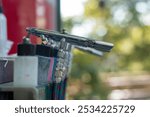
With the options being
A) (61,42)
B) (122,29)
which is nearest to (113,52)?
(122,29)

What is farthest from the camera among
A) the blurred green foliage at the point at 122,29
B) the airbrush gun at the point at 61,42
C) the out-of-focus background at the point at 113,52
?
the blurred green foliage at the point at 122,29

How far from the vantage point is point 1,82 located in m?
0.77

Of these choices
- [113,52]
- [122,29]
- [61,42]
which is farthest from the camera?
[122,29]

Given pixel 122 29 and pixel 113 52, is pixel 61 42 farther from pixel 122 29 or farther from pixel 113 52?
pixel 122 29

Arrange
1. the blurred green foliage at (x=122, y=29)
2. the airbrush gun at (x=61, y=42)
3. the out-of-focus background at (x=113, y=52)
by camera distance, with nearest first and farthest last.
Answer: the airbrush gun at (x=61, y=42) → the out-of-focus background at (x=113, y=52) → the blurred green foliage at (x=122, y=29)

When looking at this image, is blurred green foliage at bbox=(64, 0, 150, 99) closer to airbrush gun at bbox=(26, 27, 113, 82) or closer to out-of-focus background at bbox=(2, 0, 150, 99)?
out-of-focus background at bbox=(2, 0, 150, 99)

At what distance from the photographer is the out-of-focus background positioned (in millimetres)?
4074

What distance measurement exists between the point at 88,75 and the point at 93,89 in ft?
0.56

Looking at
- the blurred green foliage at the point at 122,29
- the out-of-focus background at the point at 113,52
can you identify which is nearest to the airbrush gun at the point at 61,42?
the out-of-focus background at the point at 113,52

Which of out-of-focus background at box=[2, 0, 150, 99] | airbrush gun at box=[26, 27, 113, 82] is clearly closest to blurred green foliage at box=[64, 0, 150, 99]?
out-of-focus background at box=[2, 0, 150, 99]

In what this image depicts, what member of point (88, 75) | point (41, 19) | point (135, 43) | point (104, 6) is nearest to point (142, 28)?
point (135, 43)

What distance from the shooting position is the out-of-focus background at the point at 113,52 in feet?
13.4

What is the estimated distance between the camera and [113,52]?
4.59 metres

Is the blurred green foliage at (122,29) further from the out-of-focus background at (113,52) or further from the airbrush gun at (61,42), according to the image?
the airbrush gun at (61,42)
